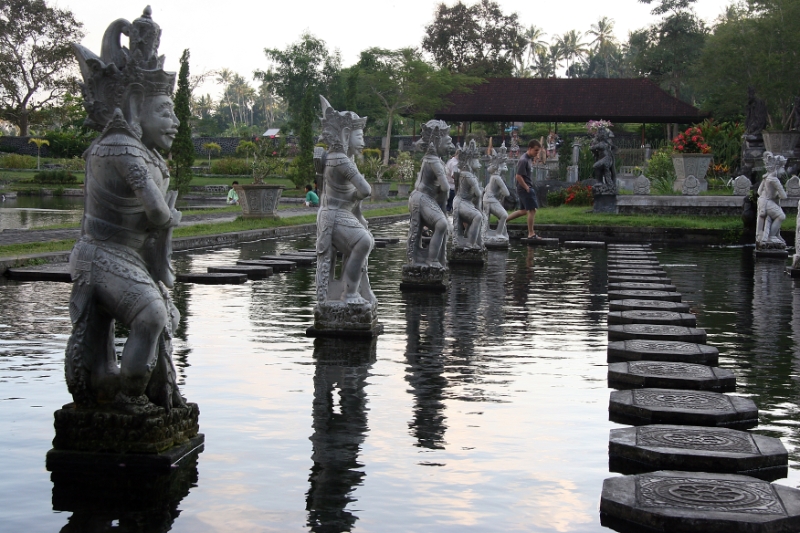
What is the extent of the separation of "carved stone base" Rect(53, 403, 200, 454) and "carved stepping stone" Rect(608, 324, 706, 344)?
4.75 metres

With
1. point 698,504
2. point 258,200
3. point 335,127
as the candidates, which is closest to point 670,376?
point 698,504

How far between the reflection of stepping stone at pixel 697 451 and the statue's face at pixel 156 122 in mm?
2762

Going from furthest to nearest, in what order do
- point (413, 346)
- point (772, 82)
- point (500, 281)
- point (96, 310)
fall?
point (772, 82) < point (500, 281) < point (413, 346) < point (96, 310)

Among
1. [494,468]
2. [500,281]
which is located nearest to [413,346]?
[494,468]

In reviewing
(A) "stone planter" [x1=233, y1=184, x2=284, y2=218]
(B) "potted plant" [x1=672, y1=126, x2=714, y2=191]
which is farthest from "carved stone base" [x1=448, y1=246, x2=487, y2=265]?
(B) "potted plant" [x1=672, y1=126, x2=714, y2=191]

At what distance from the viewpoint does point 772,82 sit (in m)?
43.6

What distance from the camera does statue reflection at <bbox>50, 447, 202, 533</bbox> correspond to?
13.0 feet

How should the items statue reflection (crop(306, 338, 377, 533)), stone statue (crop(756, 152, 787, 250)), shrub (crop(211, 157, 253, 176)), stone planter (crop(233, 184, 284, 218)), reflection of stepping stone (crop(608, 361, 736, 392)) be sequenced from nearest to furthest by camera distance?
statue reflection (crop(306, 338, 377, 533)), reflection of stepping stone (crop(608, 361, 736, 392)), stone statue (crop(756, 152, 787, 250)), stone planter (crop(233, 184, 284, 218)), shrub (crop(211, 157, 253, 176))

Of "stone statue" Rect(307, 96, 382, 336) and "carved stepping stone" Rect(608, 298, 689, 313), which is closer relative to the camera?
"stone statue" Rect(307, 96, 382, 336)

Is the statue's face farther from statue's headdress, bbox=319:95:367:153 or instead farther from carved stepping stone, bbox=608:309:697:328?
carved stepping stone, bbox=608:309:697:328

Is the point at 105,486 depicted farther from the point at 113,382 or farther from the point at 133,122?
the point at 133,122

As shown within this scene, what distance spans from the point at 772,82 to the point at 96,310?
4368cm

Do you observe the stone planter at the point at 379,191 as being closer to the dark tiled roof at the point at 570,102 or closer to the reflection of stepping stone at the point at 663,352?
the dark tiled roof at the point at 570,102

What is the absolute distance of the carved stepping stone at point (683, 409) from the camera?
18.2 ft
